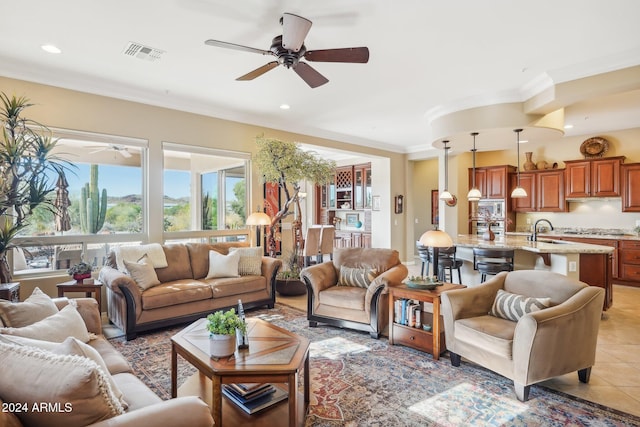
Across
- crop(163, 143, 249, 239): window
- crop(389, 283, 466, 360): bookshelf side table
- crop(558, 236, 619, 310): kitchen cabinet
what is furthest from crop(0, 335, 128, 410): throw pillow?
crop(558, 236, 619, 310): kitchen cabinet

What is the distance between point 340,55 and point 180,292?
10.0 feet

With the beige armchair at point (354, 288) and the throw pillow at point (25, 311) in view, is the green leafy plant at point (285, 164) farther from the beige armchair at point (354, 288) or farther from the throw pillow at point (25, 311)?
the throw pillow at point (25, 311)

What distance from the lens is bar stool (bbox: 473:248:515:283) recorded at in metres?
4.53

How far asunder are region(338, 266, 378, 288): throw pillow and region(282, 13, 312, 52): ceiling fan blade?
8.36 feet

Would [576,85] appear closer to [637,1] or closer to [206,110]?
[637,1]

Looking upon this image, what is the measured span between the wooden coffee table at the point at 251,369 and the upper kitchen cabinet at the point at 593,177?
7.07 m

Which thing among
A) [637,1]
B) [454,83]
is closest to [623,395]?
[637,1]

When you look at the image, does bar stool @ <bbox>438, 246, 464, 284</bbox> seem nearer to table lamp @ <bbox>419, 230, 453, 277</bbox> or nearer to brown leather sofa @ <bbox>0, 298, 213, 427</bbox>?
table lamp @ <bbox>419, 230, 453, 277</bbox>

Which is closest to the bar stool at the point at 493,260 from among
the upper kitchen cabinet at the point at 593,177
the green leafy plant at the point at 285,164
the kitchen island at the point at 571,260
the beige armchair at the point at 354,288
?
the kitchen island at the point at 571,260

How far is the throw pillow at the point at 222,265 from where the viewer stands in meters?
4.53

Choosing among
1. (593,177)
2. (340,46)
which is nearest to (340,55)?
(340,46)

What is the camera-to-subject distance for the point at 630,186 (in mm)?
6355

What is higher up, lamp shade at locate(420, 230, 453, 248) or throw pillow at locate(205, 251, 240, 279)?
lamp shade at locate(420, 230, 453, 248)

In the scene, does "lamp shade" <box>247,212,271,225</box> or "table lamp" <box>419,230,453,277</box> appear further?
"lamp shade" <box>247,212,271,225</box>
